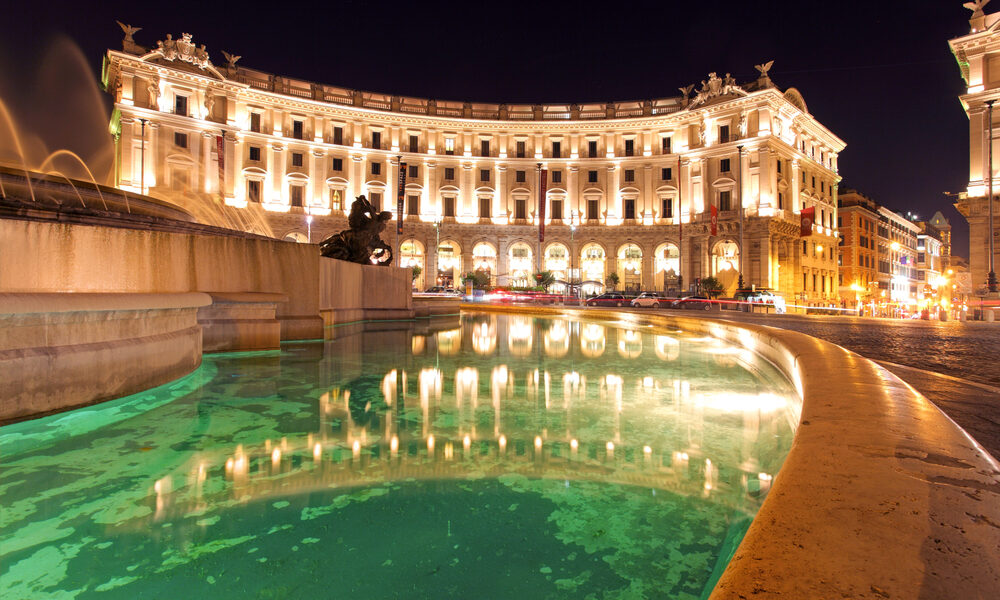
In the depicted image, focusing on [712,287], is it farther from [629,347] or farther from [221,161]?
[221,161]

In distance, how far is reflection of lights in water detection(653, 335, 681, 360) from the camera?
25.7ft

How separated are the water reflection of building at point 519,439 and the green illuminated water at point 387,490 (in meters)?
0.02

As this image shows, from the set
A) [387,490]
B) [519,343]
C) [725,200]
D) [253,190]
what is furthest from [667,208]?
[387,490]

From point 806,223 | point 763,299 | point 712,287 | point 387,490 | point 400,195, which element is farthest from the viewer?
point 400,195

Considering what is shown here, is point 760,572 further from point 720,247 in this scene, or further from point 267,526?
point 720,247

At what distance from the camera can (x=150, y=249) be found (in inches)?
218

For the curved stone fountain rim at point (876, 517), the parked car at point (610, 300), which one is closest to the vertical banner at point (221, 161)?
the parked car at point (610, 300)

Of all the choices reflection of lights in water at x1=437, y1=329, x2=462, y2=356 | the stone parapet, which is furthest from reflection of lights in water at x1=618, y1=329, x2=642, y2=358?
the stone parapet

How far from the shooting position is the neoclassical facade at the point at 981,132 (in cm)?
2358

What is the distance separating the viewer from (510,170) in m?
48.2

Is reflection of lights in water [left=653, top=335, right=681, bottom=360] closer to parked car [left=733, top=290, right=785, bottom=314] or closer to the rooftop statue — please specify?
the rooftop statue

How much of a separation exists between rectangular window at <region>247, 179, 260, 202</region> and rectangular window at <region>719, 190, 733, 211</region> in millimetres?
38868

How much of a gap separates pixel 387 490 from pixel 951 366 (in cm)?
726

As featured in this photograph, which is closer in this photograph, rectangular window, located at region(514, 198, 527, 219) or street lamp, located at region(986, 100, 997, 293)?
street lamp, located at region(986, 100, 997, 293)
